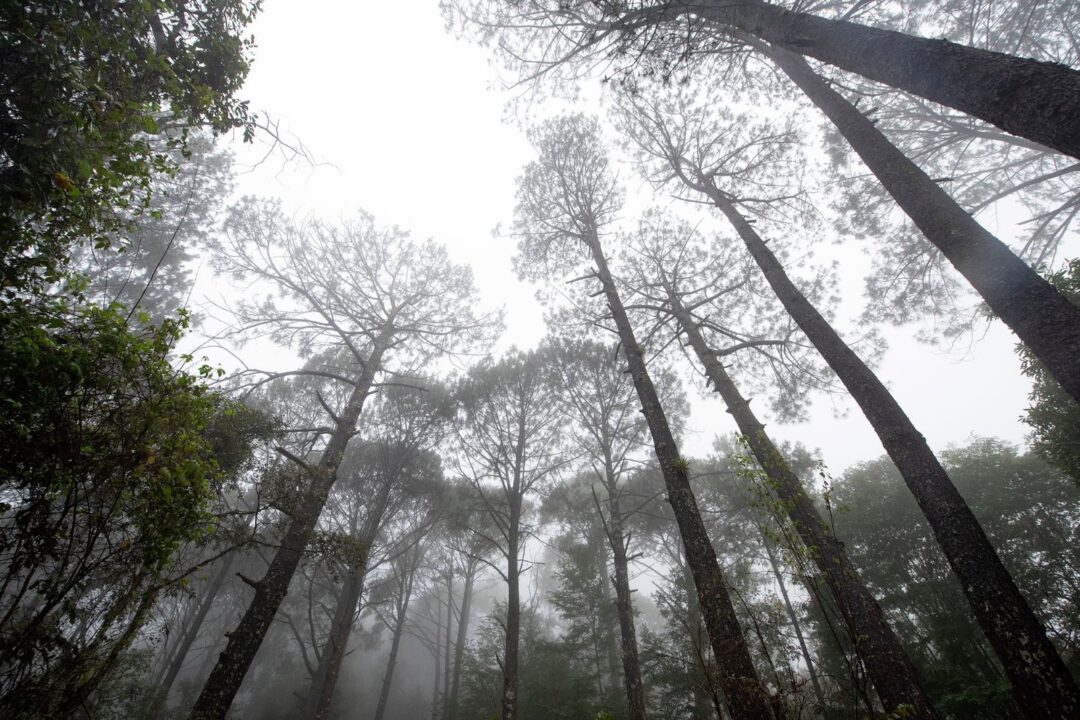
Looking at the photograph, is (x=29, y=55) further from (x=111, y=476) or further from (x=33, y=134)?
(x=111, y=476)

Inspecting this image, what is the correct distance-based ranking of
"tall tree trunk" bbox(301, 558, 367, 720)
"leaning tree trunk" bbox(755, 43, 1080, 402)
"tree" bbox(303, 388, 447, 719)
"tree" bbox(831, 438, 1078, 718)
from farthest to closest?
1. "tree" bbox(303, 388, 447, 719)
2. "tree" bbox(831, 438, 1078, 718)
3. "tall tree trunk" bbox(301, 558, 367, 720)
4. "leaning tree trunk" bbox(755, 43, 1080, 402)

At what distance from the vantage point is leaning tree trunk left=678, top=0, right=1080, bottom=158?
8.04 feet

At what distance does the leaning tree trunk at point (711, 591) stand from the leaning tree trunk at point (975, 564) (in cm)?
158

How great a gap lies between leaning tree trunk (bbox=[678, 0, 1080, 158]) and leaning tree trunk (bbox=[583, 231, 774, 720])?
3.69 metres

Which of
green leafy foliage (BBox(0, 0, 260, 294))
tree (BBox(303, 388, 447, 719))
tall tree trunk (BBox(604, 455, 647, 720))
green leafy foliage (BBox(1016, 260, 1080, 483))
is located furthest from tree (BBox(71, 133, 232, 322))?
green leafy foliage (BBox(1016, 260, 1080, 483))

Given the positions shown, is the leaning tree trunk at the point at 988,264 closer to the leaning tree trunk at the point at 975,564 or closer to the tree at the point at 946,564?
the leaning tree trunk at the point at 975,564

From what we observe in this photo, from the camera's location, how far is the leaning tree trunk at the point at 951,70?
8.04 feet

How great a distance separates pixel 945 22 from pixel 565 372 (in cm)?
1113

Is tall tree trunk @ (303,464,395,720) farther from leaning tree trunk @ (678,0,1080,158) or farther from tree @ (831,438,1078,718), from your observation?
tree @ (831,438,1078,718)

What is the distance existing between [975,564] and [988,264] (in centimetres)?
234

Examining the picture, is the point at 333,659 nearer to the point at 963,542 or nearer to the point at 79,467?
the point at 79,467

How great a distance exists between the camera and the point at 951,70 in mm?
3033

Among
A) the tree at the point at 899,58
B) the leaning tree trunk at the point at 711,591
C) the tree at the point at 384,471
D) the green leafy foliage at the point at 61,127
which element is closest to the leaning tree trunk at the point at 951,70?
the tree at the point at 899,58

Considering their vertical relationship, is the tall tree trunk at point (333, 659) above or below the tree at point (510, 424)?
below
